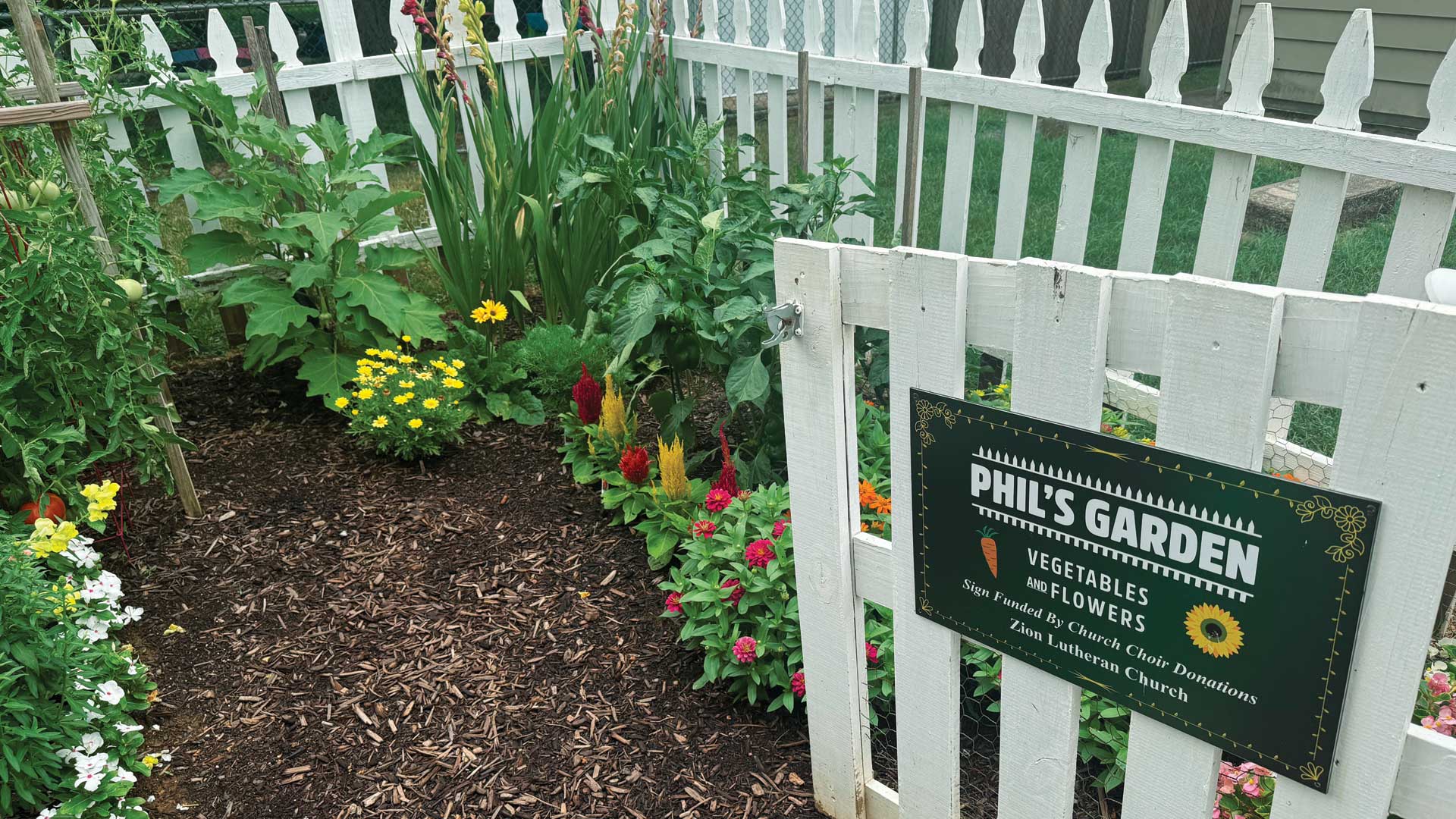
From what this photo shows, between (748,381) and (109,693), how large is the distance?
1.61 metres

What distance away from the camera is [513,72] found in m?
4.77

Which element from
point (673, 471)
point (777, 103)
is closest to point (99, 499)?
point (673, 471)

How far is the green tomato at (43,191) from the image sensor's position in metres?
2.61

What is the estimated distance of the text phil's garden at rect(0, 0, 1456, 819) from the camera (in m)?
1.21

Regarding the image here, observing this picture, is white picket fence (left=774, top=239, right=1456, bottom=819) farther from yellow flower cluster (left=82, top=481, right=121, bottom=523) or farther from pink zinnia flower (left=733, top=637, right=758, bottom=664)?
yellow flower cluster (left=82, top=481, right=121, bottom=523)

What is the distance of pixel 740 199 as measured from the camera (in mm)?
2984

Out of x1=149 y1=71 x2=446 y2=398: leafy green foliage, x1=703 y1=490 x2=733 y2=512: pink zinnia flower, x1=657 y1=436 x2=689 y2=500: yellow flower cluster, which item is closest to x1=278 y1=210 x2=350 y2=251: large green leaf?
x1=149 y1=71 x2=446 y2=398: leafy green foliage

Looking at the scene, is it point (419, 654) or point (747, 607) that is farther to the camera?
point (419, 654)

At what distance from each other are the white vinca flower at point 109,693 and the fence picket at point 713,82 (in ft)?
10.6

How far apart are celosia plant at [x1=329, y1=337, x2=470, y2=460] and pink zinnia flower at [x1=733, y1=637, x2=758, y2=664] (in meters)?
1.53

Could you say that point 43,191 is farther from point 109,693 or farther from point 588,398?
point 588,398

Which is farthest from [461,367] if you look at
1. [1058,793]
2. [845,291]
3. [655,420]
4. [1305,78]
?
[1305,78]

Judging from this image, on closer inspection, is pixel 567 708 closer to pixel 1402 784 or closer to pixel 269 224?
pixel 1402 784

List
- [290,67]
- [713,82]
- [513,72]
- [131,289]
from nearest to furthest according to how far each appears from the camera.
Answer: [131,289] → [290,67] → [713,82] → [513,72]
